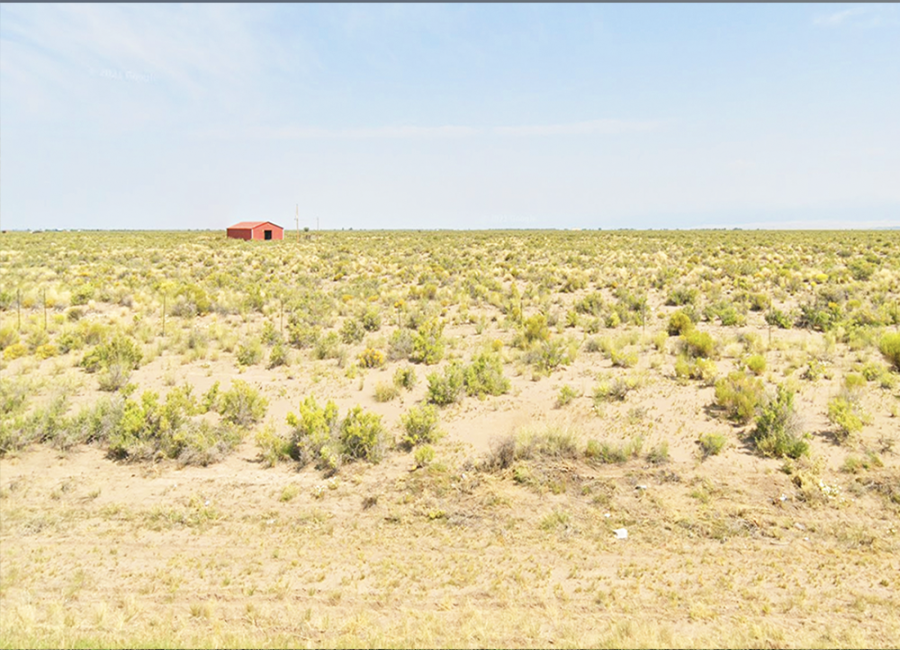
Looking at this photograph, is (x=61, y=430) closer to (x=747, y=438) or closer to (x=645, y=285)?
(x=747, y=438)

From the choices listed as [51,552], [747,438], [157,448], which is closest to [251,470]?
[157,448]

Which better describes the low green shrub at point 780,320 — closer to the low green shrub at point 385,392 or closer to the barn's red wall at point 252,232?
the low green shrub at point 385,392

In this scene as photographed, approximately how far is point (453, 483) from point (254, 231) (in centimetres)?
4867

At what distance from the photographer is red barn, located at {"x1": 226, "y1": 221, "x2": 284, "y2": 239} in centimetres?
5069

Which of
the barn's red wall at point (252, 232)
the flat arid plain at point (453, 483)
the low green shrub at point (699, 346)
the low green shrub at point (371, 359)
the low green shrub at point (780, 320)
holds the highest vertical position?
the barn's red wall at point (252, 232)

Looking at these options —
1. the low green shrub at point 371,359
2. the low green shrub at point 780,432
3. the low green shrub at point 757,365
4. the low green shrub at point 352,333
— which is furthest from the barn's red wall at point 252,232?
the low green shrub at point 780,432

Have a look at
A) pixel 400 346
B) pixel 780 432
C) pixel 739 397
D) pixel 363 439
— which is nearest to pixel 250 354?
pixel 400 346

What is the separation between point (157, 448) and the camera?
826 centimetres

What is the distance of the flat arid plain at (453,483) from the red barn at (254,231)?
36.3 meters

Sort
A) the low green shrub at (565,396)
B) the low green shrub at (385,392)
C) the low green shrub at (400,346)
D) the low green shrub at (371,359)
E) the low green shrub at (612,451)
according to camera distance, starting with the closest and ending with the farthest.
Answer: the low green shrub at (612,451)
the low green shrub at (565,396)
the low green shrub at (385,392)
the low green shrub at (371,359)
the low green shrub at (400,346)

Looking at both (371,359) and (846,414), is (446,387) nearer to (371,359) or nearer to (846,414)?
(371,359)

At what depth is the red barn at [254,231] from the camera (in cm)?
5069

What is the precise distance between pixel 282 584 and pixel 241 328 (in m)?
12.0

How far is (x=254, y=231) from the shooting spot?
50.7m
